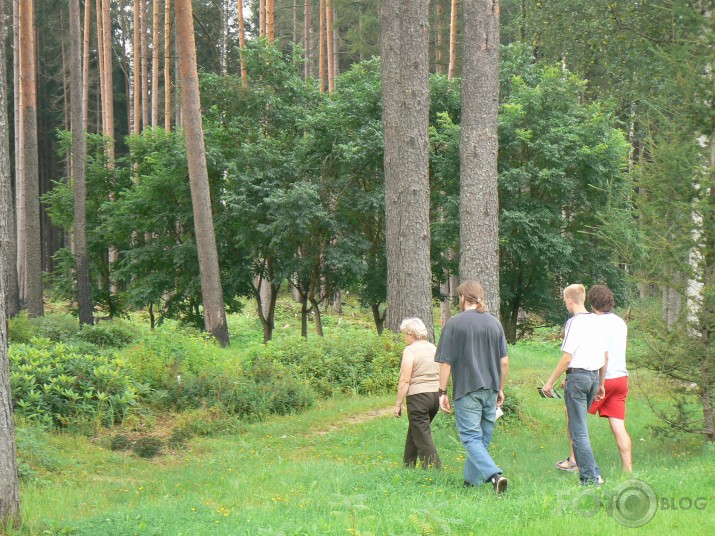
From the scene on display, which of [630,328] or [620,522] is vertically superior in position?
[630,328]

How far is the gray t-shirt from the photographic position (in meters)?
6.80

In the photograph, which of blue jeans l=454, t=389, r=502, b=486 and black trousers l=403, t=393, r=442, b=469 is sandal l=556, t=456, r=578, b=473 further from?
blue jeans l=454, t=389, r=502, b=486

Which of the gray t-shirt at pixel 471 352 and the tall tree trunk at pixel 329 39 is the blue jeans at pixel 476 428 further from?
the tall tree trunk at pixel 329 39

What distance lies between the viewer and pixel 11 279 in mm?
21875

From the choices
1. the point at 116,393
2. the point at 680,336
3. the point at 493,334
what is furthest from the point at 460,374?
the point at 116,393

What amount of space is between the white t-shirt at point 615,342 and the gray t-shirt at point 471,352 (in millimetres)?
1181

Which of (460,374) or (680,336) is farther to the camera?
(680,336)

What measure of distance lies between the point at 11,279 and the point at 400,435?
15788mm

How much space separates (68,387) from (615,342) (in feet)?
25.9

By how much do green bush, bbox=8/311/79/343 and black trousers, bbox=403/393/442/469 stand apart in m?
11.5

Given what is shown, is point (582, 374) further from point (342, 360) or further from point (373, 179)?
point (373, 179)

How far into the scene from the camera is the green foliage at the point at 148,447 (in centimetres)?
989

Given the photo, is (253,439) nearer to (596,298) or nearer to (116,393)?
(116,393)

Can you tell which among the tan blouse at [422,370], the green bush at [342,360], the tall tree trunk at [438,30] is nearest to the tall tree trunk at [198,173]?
the green bush at [342,360]
